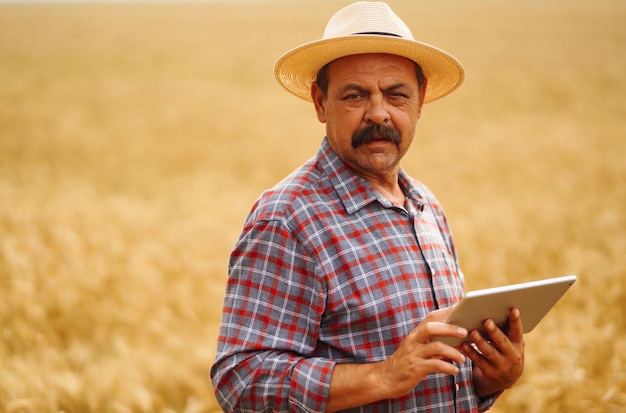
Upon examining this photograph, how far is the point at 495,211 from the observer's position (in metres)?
7.24

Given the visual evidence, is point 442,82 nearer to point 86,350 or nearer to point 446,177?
point 86,350

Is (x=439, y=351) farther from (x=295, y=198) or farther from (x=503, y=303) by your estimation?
(x=295, y=198)

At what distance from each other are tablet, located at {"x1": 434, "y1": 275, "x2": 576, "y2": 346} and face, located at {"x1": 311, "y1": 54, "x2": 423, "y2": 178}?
1.97 feet

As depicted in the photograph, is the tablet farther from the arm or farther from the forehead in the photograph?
the forehead

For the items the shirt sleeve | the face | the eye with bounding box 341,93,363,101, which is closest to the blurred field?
the shirt sleeve

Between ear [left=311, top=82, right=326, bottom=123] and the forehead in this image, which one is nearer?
the forehead

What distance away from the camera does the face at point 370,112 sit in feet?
6.64

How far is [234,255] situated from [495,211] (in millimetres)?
5842

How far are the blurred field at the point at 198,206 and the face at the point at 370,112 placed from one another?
210 centimetres

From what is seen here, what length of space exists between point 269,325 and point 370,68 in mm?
899

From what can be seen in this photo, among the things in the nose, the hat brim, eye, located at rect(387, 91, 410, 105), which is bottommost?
the nose

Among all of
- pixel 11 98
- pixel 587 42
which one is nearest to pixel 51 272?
pixel 11 98

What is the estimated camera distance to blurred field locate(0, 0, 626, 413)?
388 centimetres

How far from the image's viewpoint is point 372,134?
2014 mm
